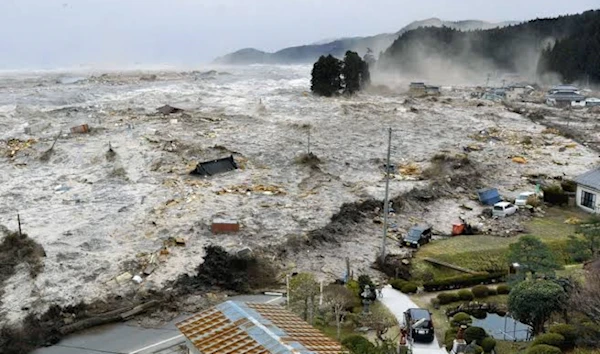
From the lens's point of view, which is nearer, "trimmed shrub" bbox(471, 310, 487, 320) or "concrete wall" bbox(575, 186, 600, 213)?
"trimmed shrub" bbox(471, 310, 487, 320)

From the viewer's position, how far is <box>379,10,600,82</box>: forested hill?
111438 mm

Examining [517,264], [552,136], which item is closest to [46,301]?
[517,264]

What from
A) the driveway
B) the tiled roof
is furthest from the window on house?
the tiled roof

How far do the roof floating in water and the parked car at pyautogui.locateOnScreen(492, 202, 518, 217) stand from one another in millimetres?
13366

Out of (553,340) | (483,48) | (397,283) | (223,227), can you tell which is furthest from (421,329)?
(483,48)

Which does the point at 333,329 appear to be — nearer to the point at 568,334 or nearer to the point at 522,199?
the point at 568,334

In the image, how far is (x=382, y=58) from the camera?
426ft

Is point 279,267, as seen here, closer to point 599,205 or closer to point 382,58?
point 599,205

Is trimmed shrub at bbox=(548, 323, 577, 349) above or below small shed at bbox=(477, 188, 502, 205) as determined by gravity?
above

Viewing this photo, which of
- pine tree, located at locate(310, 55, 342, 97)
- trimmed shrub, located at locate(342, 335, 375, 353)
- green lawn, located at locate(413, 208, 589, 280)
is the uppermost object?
pine tree, located at locate(310, 55, 342, 97)

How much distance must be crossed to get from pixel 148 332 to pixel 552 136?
3485 centimetres

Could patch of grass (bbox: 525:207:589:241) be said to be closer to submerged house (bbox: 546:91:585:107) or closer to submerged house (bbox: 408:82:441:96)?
submerged house (bbox: 546:91:585:107)

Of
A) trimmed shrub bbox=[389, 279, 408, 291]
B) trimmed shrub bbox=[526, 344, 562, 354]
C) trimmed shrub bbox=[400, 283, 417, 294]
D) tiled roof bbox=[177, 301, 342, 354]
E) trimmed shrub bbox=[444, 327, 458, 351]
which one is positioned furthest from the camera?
trimmed shrub bbox=[389, 279, 408, 291]

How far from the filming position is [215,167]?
3075 cm
